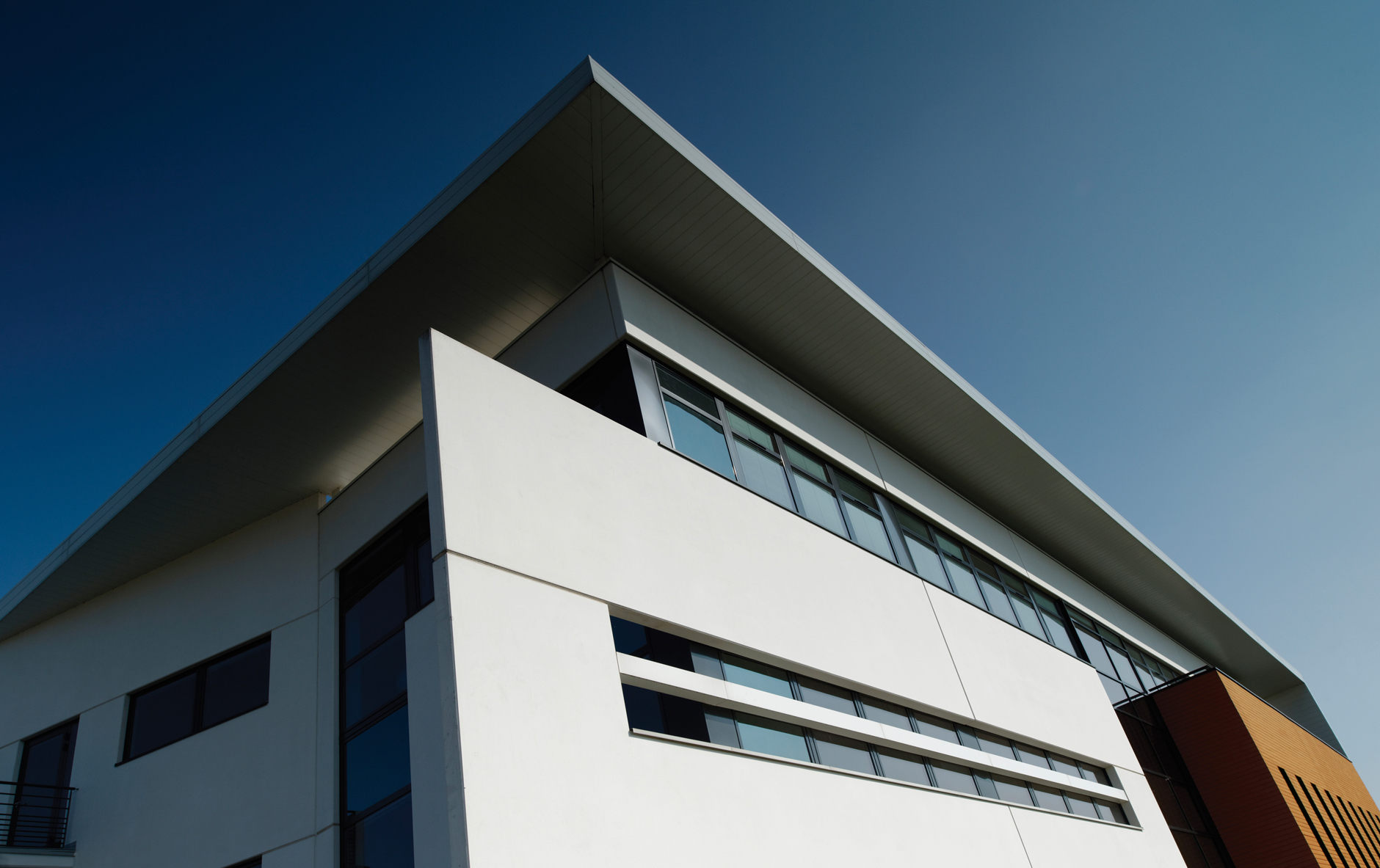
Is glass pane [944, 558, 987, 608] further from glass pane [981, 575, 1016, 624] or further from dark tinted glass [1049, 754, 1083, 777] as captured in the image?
dark tinted glass [1049, 754, 1083, 777]

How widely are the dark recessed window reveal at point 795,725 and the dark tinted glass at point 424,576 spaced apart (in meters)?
3.36

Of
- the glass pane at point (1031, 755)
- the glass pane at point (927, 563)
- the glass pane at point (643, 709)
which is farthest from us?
the glass pane at point (927, 563)

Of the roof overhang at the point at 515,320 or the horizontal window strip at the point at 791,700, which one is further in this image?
the roof overhang at the point at 515,320

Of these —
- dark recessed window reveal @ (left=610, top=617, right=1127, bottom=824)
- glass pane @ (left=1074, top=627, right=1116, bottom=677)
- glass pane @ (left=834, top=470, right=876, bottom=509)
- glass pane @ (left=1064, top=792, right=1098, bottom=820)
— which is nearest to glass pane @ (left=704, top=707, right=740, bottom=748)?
dark recessed window reveal @ (left=610, top=617, right=1127, bottom=824)

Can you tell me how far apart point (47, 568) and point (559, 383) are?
9599 mm

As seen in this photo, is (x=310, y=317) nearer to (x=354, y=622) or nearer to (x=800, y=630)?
(x=354, y=622)

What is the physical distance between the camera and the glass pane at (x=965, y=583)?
15.1 meters

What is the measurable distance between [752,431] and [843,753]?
4713mm

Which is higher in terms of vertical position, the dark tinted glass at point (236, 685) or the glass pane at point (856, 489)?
the glass pane at point (856, 489)

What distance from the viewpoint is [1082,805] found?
12.9 meters

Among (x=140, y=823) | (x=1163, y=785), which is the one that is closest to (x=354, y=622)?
(x=140, y=823)

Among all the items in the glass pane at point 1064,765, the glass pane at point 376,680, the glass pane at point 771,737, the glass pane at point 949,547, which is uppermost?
the glass pane at point 949,547

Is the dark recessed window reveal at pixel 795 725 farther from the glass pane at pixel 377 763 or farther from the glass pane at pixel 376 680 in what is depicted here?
the glass pane at pixel 376 680

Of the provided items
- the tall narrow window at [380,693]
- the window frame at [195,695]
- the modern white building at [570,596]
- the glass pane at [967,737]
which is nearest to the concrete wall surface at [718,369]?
the modern white building at [570,596]
